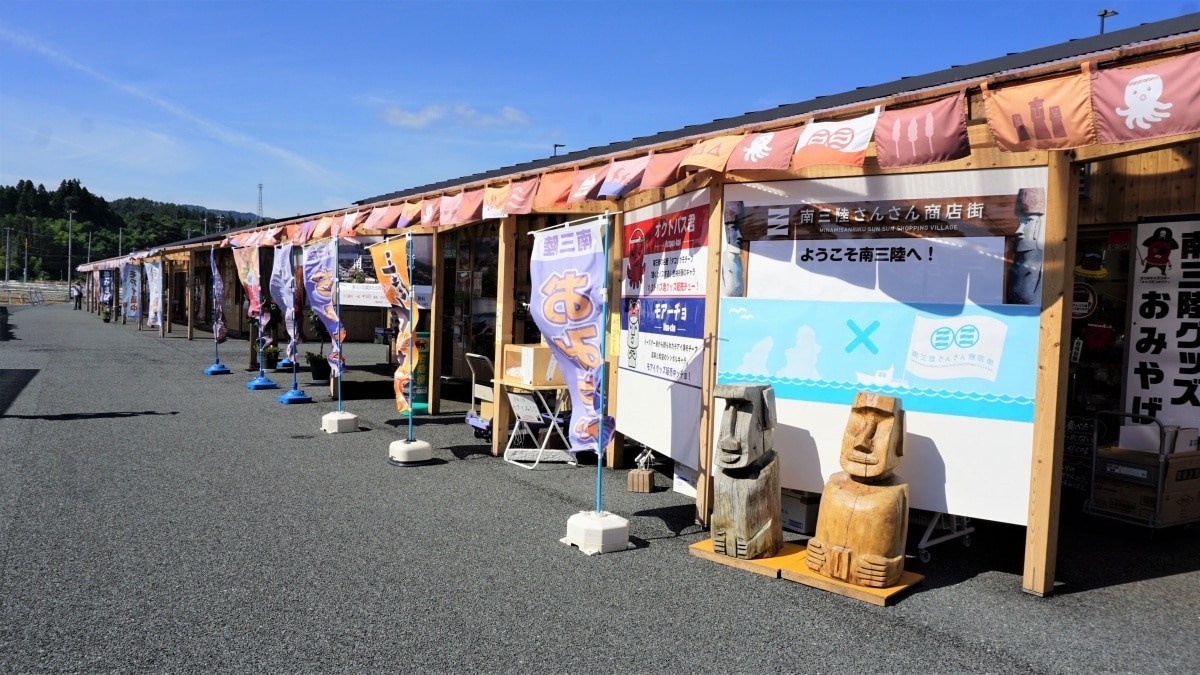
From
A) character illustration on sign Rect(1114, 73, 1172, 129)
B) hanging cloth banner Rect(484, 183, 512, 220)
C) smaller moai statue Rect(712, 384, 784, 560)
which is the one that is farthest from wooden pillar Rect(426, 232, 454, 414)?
character illustration on sign Rect(1114, 73, 1172, 129)

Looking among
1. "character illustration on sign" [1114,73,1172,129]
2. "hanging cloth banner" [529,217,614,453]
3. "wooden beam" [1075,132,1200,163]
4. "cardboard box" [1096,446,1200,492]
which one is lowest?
"cardboard box" [1096,446,1200,492]

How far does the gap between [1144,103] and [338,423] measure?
8.29 metres

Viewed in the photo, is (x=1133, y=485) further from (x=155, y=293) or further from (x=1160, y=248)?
(x=155, y=293)

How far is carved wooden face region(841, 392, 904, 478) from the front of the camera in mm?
4598

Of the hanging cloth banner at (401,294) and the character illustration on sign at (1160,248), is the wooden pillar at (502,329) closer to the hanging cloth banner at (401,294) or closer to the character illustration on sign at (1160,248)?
the hanging cloth banner at (401,294)

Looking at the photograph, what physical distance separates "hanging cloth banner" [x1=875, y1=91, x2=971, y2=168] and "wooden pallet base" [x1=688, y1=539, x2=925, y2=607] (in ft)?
7.61

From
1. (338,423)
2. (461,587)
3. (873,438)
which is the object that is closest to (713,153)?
(873,438)

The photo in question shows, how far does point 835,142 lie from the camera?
459cm

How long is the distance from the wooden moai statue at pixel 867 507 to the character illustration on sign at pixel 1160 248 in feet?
9.52

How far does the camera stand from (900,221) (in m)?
4.93

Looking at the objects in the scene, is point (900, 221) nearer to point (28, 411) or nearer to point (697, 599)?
point (697, 599)

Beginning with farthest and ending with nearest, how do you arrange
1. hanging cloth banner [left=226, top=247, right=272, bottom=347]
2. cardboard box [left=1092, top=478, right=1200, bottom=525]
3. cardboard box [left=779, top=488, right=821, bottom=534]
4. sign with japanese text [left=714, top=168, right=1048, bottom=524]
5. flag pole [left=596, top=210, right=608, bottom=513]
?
hanging cloth banner [left=226, top=247, right=272, bottom=347] < cardboard box [left=1092, top=478, right=1200, bottom=525] < cardboard box [left=779, top=488, right=821, bottom=534] < flag pole [left=596, top=210, right=608, bottom=513] < sign with japanese text [left=714, top=168, right=1048, bottom=524]

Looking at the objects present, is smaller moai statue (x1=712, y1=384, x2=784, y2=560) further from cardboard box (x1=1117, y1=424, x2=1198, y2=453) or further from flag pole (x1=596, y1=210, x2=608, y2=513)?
cardboard box (x1=1117, y1=424, x2=1198, y2=453)

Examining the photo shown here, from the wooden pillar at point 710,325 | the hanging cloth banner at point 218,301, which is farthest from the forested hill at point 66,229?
the wooden pillar at point 710,325
